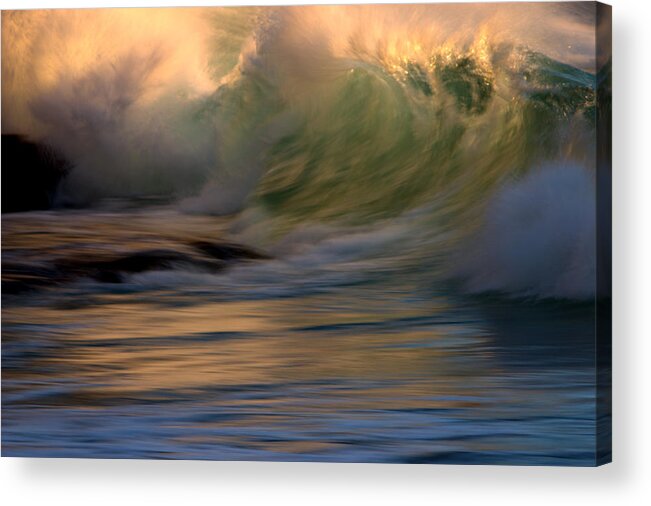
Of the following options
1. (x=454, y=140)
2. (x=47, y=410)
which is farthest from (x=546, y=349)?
(x=47, y=410)

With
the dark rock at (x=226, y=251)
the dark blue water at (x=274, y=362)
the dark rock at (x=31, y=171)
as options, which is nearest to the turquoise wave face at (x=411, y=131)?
the dark rock at (x=226, y=251)

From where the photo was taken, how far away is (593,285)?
7.12 meters

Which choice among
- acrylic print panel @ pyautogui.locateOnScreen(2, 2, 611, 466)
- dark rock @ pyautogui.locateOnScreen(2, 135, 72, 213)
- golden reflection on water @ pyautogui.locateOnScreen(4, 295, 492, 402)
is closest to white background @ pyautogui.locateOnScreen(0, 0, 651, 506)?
acrylic print panel @ pyautogui.locateOnScreen(2, 2, 611, 466)

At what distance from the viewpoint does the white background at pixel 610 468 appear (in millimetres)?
7250

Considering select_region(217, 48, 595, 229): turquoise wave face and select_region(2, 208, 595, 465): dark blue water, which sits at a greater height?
select_region(217, 48, 595, 229): turquoise wave face

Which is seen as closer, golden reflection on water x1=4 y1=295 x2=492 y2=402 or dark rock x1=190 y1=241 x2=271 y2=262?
golden reflection on water x1=4 y1=295 x2=492 y2=402

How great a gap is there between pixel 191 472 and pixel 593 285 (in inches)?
80.4

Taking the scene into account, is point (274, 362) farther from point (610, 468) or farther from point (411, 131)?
point (610, 468)

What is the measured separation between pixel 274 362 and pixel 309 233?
23.6 inches

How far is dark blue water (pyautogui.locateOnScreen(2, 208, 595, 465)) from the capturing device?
7.18m

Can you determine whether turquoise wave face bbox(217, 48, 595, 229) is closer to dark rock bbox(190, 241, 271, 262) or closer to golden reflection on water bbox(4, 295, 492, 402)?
dark rock bbox(190, 241, 271, 262)

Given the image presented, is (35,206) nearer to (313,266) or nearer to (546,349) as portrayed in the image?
(313,266)

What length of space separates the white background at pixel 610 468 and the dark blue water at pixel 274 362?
0.21 metres

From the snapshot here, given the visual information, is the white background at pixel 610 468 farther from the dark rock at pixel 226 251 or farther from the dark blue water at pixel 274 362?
the dark rock at pixel 226 251
